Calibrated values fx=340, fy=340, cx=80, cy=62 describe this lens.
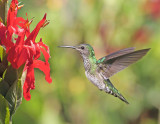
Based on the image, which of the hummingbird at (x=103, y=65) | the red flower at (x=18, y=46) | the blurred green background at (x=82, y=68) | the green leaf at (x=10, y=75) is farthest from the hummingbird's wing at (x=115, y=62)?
the blurred green background at (x=82, y=68)

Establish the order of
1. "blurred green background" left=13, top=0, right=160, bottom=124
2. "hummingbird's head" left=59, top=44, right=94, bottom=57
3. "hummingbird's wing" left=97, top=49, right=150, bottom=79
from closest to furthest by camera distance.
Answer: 1. "hummingbird's wing" left=97, top=49, right=150, bottom=79
2. "hummingbird's head" left=59, top=44, right=94, bottom=57
3. "blurred green background" left=13, top=0, right=160, bottom=124

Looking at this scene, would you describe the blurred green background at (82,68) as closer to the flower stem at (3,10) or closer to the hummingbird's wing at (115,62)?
the hummingbird's wing at (115,62)

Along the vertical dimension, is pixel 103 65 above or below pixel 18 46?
below

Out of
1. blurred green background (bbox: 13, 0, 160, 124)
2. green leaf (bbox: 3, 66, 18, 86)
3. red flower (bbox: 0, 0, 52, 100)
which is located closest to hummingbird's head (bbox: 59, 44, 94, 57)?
red flower (bbox: 0, 0, 52, 100)

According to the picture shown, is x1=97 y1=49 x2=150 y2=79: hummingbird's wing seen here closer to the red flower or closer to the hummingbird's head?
the hummingbird's head

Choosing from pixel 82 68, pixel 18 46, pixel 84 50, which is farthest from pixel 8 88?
pixel 82 68

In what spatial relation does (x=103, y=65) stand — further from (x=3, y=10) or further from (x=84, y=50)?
(x=3, y=10)
